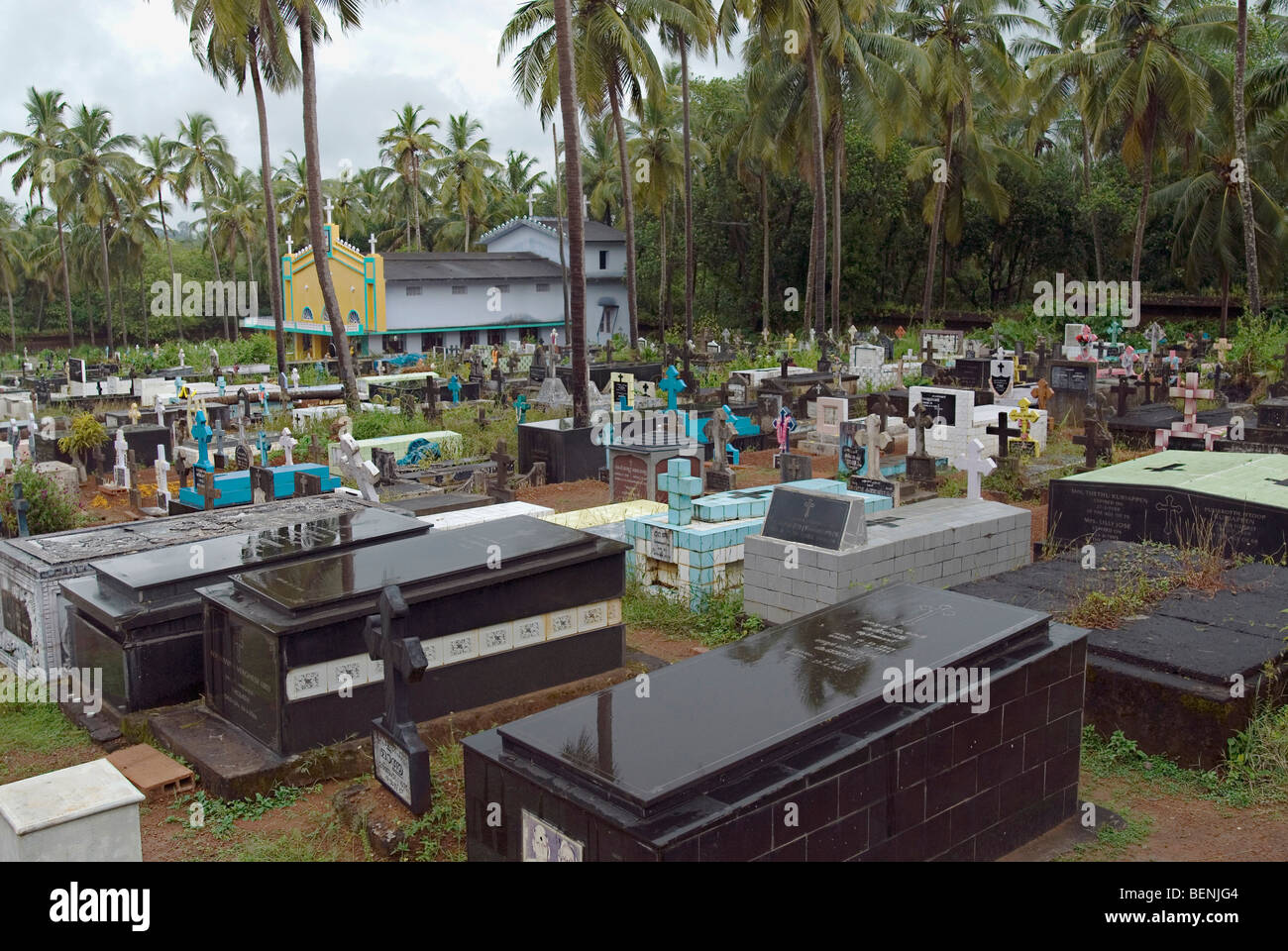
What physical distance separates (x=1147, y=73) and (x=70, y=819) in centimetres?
2813

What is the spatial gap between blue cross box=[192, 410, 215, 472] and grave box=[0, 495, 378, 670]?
16.7 ft

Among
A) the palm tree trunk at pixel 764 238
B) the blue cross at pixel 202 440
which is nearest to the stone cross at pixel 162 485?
the blue cross at pixel 202 440

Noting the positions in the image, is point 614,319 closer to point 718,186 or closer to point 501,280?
point 501,280

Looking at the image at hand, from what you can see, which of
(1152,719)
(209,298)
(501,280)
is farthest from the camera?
(209,298)

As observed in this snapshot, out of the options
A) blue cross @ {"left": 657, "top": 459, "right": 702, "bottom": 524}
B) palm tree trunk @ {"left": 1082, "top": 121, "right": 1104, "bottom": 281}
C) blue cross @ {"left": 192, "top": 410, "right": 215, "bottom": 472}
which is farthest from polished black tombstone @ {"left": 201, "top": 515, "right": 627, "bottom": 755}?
palm tree trunk @ {"left": 1082, "top": 121, "right": 1104, "bottom": 281}

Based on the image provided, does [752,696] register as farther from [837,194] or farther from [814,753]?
[837,194]

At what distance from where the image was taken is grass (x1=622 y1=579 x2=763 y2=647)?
8828mm

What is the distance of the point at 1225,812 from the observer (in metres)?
5.84

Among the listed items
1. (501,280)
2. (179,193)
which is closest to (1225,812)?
(501,280)

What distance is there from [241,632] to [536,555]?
5.75ft

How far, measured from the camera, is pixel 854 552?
8258mm

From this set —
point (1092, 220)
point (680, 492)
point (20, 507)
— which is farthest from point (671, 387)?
point (1092, 220)

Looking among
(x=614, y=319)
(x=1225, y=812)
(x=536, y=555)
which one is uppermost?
(x=614, y=319)

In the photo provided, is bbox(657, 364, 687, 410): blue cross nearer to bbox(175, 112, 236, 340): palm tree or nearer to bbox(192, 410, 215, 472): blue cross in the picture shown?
bbox(192, 410, 215, 472): blue cross
